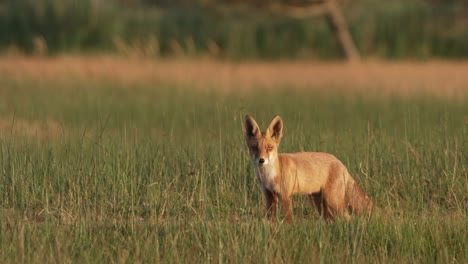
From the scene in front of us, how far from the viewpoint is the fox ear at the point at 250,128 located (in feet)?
27.6

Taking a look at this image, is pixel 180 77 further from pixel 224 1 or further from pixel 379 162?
pixel 379 162

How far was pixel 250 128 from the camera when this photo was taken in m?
8.51

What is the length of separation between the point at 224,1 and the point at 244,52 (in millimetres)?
1296

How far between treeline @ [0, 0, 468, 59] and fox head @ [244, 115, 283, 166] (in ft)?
49.9

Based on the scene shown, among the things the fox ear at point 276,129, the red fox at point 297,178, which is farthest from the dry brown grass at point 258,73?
the fox ear at point 276,129

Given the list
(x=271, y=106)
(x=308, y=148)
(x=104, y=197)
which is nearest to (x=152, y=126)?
(x=271, y=106)

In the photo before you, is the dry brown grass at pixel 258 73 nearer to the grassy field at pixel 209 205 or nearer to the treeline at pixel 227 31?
the treeline at pixel 227 31

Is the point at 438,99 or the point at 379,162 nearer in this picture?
the point at 379,162

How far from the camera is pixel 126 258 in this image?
7.71m

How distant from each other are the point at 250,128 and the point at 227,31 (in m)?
17.4

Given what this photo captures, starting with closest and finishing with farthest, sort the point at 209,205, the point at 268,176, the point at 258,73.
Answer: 1. the point at 268,176
2. the point at 209,205
3. the point at 258,73

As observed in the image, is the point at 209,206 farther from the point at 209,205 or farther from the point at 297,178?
the point at 297,178

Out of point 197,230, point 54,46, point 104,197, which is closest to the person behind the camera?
point 197,230

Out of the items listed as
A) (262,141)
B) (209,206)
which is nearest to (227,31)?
(209,206)
